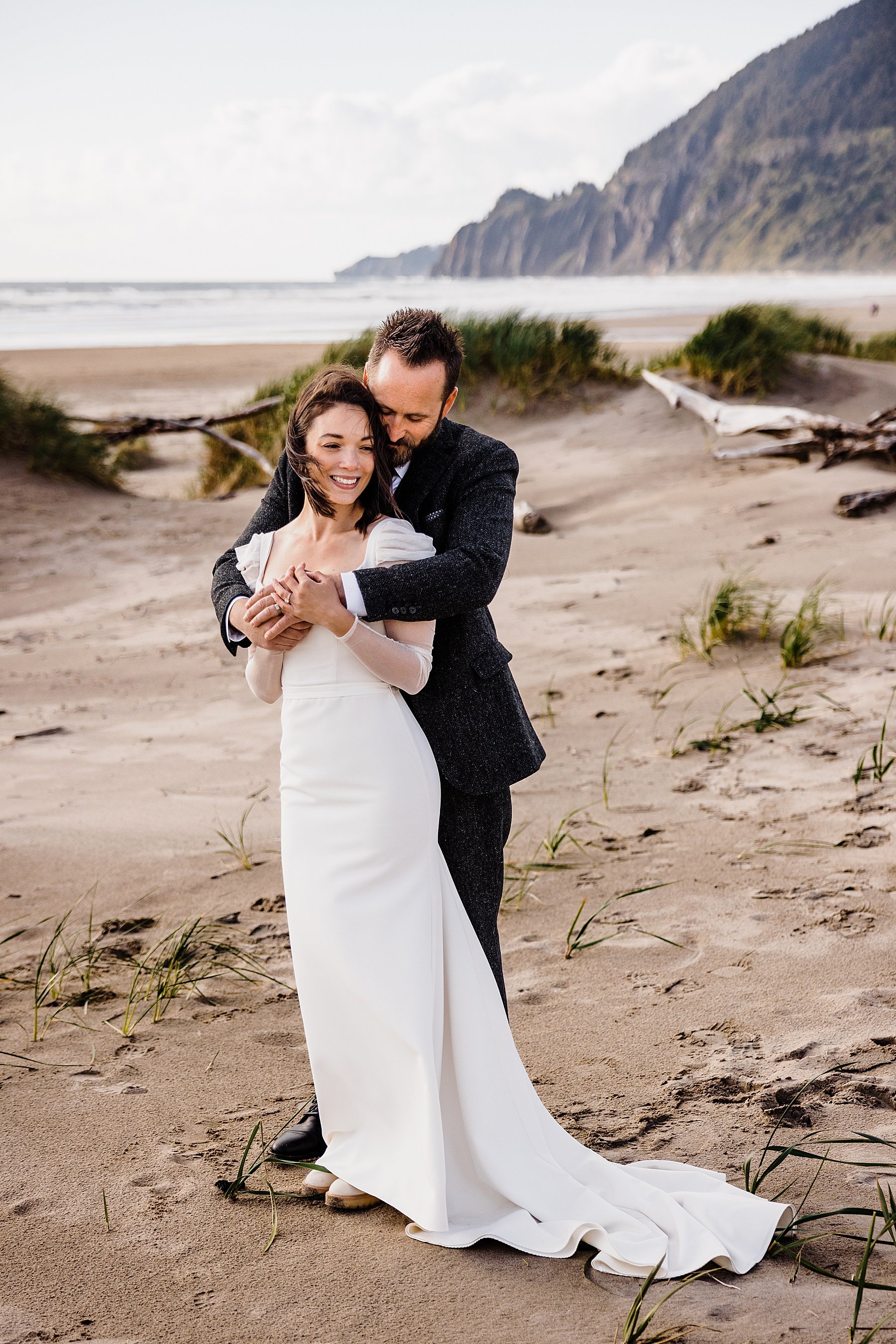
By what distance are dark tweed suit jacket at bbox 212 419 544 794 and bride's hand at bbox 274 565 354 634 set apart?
27cm

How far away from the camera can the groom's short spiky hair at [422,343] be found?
7.41 feet

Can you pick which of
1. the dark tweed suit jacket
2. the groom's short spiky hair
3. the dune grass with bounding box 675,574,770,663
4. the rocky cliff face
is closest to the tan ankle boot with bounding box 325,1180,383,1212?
the dark tweed suit jacket

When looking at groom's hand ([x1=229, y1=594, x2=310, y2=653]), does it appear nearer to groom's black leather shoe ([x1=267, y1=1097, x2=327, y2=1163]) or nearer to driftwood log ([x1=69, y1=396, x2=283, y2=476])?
groom's black leather shoe ([x1=267, y1=1097, x2=327, y2=1163])

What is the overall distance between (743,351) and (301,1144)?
10.5 metres

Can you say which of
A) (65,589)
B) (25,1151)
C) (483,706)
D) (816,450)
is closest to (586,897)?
(483,706)

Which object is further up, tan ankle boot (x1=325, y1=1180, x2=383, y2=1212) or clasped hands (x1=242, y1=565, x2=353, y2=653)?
clasped hands (x1=242, y1=565, x2=353, y2=653)

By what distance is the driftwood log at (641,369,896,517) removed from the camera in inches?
345

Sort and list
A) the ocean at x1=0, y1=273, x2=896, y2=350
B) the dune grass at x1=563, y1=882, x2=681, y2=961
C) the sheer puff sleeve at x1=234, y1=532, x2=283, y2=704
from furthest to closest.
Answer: the ocean at x1=0, y1=273, x2=896, y2=350 → the dune grass at x1=563, y1=882, x2=681, y2=961 → the sheer puff sleeve at x1=234, y1=532, x2=283, y2=704

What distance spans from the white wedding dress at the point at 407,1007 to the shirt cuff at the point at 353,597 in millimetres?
106

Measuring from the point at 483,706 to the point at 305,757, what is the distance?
409 millimetres

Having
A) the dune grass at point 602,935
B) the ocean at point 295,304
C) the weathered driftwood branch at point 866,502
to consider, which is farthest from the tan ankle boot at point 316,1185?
the ocean at point 295,304

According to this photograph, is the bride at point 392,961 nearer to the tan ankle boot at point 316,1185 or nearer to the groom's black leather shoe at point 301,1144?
the tan ankle boot at point 316,1185

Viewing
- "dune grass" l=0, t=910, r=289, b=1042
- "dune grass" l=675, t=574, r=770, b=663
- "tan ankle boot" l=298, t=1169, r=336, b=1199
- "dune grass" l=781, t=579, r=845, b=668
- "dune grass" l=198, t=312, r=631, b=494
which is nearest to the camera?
"tan ankle boot" l=298, t=1169, r=336, b=1199

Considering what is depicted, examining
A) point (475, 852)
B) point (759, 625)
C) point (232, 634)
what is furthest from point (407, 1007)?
point (759, 625)
